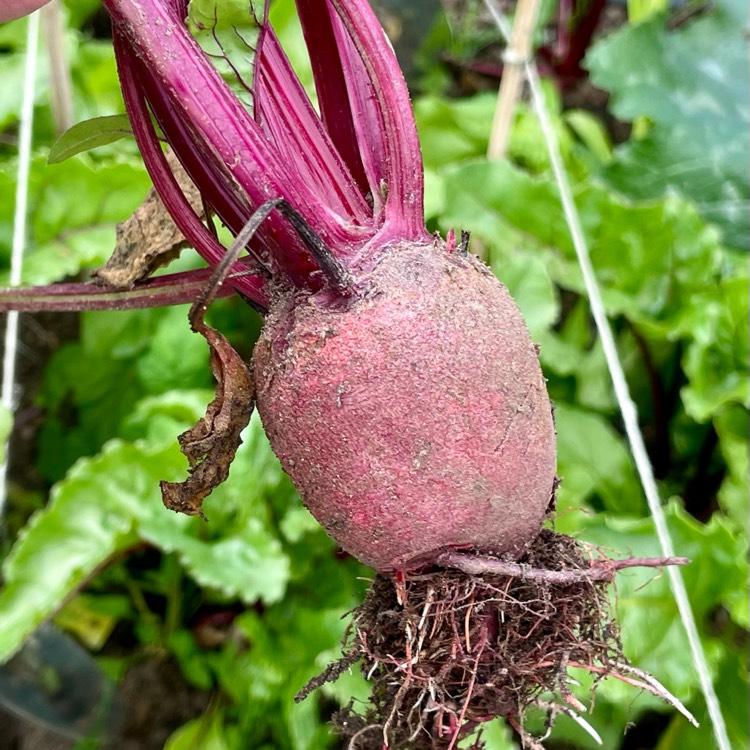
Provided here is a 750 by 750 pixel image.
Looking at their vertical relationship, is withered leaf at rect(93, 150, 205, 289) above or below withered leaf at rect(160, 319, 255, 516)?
above

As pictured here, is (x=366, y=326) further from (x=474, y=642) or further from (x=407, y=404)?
(x=474, y=642)

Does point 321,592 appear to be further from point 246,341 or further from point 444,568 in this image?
point 444,568

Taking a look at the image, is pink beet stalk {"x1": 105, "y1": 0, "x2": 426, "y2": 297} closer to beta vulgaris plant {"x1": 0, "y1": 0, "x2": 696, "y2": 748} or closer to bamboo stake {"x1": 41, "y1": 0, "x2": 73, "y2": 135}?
beta vulgaris plant {"x1": 0, "y1": 0, "x2": 696, "y2": 748}

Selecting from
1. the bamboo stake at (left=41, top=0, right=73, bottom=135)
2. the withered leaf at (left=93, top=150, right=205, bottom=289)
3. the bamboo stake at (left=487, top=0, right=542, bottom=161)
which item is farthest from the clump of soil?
the bamboo stake at (left=41, top=0, right=73, bottom=135)

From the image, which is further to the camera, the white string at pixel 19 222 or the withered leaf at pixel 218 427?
the white string at pixel 19 222

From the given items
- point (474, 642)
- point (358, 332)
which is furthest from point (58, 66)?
point (474, 642)

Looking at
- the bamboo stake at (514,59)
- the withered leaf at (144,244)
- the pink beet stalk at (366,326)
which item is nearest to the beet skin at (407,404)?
the pink beet stalk at (366,326)

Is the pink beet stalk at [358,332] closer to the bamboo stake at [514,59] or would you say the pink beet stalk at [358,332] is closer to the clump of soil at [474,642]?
the clump of soil at [474,642]
